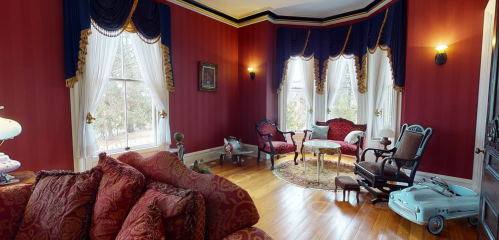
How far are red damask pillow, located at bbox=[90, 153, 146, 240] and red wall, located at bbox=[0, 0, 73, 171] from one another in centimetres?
243

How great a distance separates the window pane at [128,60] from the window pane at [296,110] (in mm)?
3817

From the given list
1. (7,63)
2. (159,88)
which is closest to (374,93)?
(159,88)

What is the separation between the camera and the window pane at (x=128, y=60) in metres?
4.01

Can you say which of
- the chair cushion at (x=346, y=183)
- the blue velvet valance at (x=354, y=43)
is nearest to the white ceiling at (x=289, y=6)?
the blue velvet valance at (x=354, y=43)

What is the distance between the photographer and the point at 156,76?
4.30 meters

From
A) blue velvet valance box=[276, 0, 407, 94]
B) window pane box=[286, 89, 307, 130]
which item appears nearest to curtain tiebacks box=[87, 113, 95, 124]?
blue velvet valance box=[276, 0, 407, 94]

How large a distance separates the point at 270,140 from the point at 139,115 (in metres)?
2.56

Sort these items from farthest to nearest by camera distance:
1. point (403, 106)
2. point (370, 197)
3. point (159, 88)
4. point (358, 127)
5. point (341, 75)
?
point (341, 75)
point (358, 127)
point (159, 88)
point (403, 106)
point (370, 197)

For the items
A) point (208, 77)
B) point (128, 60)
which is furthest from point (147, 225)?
point (208, 77)

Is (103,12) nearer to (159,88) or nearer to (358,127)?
(159,88)

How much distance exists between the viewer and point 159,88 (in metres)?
4.34

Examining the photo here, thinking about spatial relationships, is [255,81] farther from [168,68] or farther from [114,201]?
[114,201]

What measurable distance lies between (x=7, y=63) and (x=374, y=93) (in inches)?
245

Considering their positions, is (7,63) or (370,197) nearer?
(7,63)
